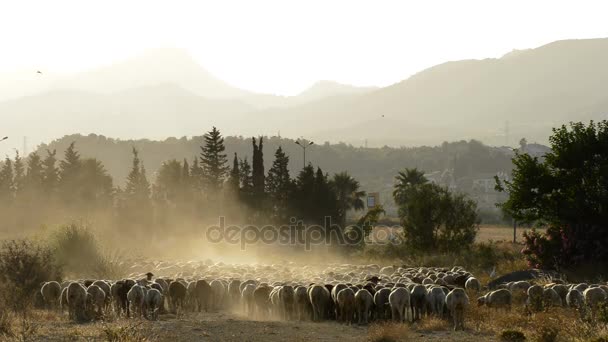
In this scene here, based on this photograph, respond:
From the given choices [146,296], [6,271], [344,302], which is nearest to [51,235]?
[6,271]

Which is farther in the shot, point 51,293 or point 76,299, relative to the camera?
point 51,293

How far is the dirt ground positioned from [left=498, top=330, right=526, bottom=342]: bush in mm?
422

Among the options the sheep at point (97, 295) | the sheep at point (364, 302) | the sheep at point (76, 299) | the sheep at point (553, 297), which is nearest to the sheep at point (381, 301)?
the sheep at point (364, 302)

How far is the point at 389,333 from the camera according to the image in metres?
22.5

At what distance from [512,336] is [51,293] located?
18.5 m

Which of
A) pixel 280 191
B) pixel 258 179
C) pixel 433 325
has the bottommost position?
pixel 433 325

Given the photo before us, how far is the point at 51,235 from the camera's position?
4722cm

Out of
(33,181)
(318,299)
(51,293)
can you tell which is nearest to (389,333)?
(318,299)

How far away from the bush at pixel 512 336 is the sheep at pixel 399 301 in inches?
187

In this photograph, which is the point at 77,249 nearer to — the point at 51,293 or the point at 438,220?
the point at 51,293

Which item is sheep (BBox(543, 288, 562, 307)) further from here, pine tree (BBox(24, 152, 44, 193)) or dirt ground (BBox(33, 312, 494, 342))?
pine tree (BBox(24, 152, 44, 193))

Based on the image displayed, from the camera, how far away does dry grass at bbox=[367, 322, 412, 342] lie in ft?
73.3

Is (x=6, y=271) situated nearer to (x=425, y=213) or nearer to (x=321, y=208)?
(x=425, y=213)

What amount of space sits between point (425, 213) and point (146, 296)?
115 feet
